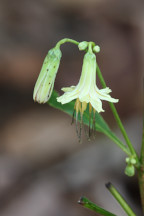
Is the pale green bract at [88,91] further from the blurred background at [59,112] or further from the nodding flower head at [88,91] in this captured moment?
the blurred background at [59,112]

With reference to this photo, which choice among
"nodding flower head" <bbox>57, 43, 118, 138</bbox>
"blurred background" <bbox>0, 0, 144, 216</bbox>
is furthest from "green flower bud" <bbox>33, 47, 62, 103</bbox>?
"blurred background" <bbox>0, 0, 144, 216</bbox>

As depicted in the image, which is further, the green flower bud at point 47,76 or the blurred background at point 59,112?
the blurred background at point 59,112

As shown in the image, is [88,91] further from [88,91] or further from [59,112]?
[59,112]

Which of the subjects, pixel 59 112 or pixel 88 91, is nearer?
pixel 88 91

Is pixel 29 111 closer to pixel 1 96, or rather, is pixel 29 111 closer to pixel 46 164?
pixel 1 96

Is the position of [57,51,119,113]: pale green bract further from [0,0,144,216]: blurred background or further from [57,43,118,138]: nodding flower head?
[0,0,144,216]: blurred background

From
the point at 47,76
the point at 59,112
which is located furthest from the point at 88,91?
the point at 59,112

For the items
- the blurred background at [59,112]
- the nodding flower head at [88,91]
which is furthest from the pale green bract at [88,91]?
the blurred background at [59,112]

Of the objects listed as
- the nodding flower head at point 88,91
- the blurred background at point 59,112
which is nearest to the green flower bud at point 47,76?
the nodding flower head at point 88,91
